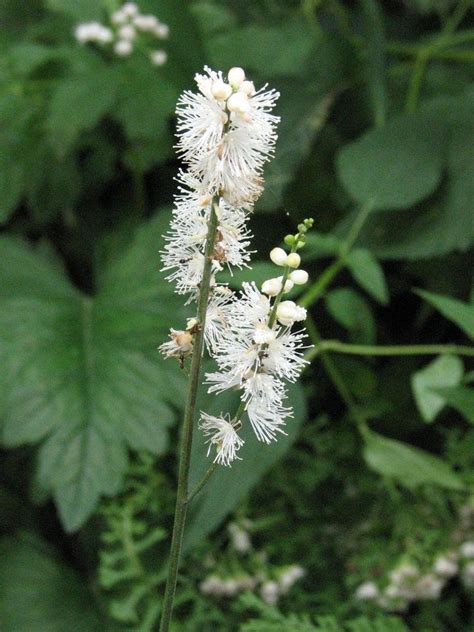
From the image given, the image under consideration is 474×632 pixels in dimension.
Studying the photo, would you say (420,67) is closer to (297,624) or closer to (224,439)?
(297,624)

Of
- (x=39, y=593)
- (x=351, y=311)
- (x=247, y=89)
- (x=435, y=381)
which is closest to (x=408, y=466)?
(x=435, y=381)

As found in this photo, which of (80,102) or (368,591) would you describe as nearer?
(368,591)

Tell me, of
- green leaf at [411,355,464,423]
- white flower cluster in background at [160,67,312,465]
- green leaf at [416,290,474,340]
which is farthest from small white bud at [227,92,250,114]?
green leaf at [411,355,464,423]

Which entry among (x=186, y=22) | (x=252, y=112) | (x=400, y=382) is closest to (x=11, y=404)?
(x=400, y=382)

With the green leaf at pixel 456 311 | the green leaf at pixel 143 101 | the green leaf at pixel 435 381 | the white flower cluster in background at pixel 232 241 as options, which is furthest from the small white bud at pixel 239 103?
the green leaf at pixel 143 101

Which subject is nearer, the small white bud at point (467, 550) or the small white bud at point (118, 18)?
the small white bud at point (467, 550)

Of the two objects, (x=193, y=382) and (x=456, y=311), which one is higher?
(x=193, y=382)

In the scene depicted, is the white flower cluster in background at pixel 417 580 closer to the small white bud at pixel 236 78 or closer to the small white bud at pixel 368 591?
the small white bud at pixel 368 591

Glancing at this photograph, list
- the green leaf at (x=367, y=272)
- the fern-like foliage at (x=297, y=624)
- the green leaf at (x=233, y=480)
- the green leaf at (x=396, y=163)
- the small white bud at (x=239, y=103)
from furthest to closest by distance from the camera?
the green leaf at (x=396, y=163) < the green leaf at (x=367, y=272) < the green leaf at (x=233, y=480) < the fern-like foliage at (x=297, y=624) < the small white bud at (x=239, y=103)
